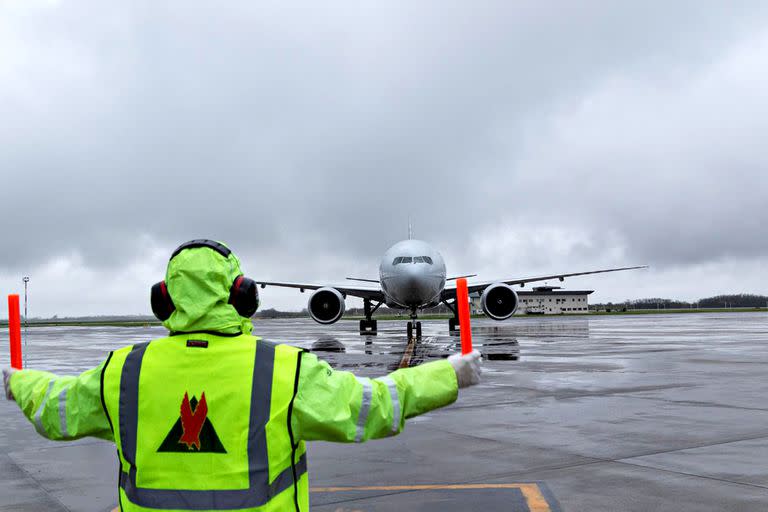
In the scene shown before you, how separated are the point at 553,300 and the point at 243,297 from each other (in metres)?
113

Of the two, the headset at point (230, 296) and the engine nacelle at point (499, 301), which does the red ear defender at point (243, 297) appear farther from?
the engine nacelle at point (499, 301)

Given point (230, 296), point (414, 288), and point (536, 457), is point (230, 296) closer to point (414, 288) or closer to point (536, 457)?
point (536, 457)

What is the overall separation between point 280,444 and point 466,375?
705 mm

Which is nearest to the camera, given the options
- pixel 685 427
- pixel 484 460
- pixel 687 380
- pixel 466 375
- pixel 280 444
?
pixel 280 444

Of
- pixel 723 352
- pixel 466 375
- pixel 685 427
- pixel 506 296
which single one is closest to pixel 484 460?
pixel 685 427

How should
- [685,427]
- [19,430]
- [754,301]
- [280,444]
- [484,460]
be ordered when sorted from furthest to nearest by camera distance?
[754,301] → [19,430] → [685,427] → [484,460] → [280,444]

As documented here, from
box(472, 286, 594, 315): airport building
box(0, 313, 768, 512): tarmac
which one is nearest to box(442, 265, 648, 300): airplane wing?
box(0, 313, 768, 512): tarmac

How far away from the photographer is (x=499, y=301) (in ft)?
86.6

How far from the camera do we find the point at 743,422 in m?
7.53

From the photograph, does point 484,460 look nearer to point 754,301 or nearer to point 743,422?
point 743,422

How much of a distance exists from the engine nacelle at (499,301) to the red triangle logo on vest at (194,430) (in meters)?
24.2

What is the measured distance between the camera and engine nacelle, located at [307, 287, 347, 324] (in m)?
27.7

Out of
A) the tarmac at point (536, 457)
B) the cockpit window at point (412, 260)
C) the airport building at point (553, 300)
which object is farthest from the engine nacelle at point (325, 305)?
the airport building at point (553, 300)

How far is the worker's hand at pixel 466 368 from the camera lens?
2.55 meters
